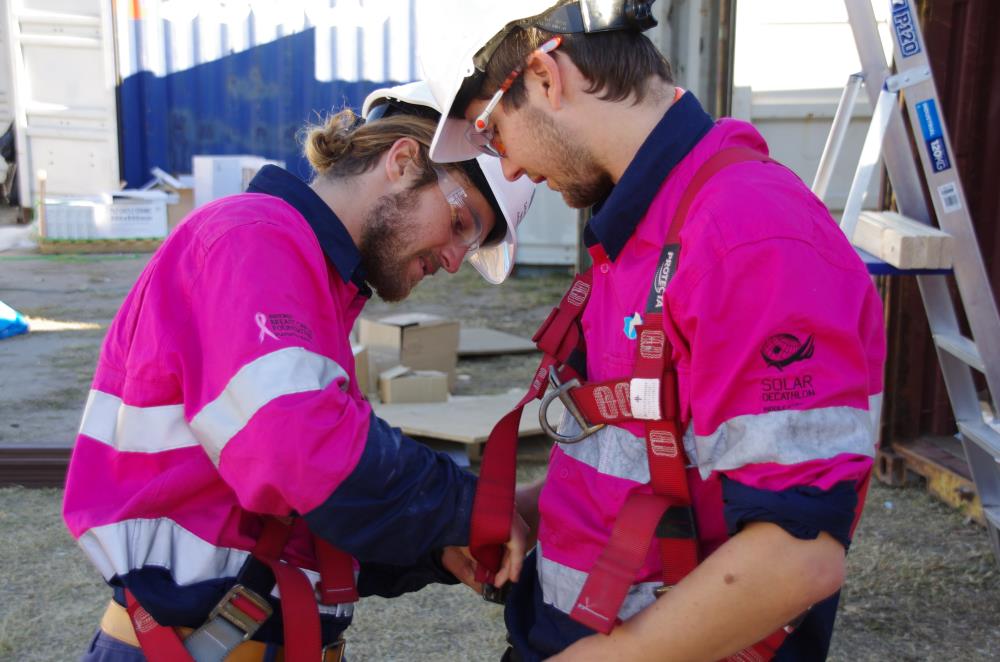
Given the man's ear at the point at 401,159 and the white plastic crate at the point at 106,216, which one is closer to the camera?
the man's ear at the point at 401,159

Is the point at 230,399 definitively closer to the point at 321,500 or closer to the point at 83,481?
the point at 321,500

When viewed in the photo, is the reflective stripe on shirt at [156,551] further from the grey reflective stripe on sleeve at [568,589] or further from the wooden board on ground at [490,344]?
the wooden board on ground at [490,344]

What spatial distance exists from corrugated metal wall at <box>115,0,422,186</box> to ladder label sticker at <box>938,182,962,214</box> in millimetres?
9738

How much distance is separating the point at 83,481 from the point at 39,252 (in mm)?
11258

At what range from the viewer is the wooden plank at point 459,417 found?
17.8 feet

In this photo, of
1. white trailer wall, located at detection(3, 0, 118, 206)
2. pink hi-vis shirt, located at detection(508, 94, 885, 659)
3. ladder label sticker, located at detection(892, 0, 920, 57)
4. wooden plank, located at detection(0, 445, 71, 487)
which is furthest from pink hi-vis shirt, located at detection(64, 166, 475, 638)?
white trailer wall, located at detection(3, 0, 118, 206)

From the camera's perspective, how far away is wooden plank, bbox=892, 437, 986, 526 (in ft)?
15.0

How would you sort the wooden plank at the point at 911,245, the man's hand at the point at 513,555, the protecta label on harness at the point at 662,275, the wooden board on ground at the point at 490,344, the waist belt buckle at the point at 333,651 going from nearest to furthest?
the protecta label on harness at the point at 662,275, the man's hand at the point at 513,555, the waist belt buckle at the point at 333,651, the wooden plank at the point at 911,245, the wooden board on ground at the point at 490,344

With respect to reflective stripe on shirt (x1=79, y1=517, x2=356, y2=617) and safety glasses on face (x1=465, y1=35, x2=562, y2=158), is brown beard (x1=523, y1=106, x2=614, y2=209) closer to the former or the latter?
safety glasses on face (x1=465, y1=35, x2=562, y2=158)

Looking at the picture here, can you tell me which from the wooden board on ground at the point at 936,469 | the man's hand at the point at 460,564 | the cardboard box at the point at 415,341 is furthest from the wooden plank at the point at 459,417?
the man's hand at the point at 460,564

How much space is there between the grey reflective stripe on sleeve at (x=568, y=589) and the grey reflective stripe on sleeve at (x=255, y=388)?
1.76 ft

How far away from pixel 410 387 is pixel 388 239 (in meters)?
3.80

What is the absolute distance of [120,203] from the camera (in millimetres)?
12016

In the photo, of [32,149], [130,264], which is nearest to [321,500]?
[130,264]
